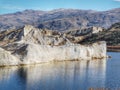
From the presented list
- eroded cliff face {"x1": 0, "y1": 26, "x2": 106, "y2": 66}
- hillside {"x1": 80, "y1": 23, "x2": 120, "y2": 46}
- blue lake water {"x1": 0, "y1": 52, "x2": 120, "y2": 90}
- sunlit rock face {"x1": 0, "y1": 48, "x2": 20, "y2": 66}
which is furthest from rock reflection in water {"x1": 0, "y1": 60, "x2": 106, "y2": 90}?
hillside {"x1": 80, "y1": 23, "x2": 120, "y2": 46}

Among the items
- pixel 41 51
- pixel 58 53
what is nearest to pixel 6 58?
pixel 41 51

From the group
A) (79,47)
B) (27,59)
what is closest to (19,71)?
(27,59)

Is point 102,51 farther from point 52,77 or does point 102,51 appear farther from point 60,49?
point 52,77

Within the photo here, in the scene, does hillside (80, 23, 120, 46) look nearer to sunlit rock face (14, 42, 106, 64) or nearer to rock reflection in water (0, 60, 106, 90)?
sunlit rock face (14, 42, 106, 64)

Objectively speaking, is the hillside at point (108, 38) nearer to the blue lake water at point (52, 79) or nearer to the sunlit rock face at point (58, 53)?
the sunlit rock face at point (58, 53)

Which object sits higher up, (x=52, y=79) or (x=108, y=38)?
(x=108, y=38)

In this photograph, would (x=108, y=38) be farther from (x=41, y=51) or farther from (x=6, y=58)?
(x=6, y=58)

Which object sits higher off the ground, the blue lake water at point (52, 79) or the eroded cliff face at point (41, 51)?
the eroded cliff face at point (41, 51)

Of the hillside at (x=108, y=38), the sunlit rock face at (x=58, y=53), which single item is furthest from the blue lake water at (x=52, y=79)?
the hillside at (x=108, y=38)
